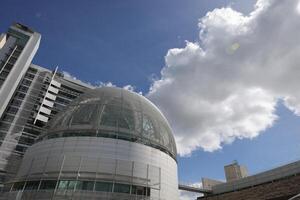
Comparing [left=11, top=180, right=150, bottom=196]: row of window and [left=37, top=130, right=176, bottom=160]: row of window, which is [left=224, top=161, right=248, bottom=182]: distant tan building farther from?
[left=11, top=180, right=150, bottom=196]: row of window

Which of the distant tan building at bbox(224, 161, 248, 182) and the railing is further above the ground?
the distant tan building at bbox(224, 161, 248, 182)


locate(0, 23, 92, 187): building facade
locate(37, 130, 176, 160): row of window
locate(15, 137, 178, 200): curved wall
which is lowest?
locate(15, 137, 178, 200): curved wall

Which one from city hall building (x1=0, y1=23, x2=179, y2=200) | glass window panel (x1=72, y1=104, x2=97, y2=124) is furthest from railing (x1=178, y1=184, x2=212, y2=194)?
glass window panel (x1=72, y1=104, x2=97, y2=124)

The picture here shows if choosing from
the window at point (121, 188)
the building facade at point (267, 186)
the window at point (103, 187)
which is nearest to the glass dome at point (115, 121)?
the window at point (121, 188)

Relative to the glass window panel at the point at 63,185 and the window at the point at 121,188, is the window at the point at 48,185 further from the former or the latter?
the window at the point at 121,188

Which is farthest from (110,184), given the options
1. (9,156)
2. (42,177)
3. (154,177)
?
(9,156)

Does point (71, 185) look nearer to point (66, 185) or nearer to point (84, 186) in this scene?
point (66, 185)

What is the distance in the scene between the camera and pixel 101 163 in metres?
22.5

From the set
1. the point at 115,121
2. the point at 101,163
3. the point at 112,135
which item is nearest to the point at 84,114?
the point at 115,121

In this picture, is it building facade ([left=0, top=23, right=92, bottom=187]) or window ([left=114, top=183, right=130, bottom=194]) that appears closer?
window ([left=114, top=183, right=130, bottom=194])

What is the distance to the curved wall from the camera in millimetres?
21938

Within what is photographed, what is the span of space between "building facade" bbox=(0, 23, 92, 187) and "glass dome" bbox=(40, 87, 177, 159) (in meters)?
25.3

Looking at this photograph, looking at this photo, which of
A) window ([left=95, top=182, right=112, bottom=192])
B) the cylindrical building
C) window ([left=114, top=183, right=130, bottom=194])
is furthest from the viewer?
window ([left=114, top=183, right=130, bottom=194])

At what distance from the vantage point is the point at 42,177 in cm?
2169
